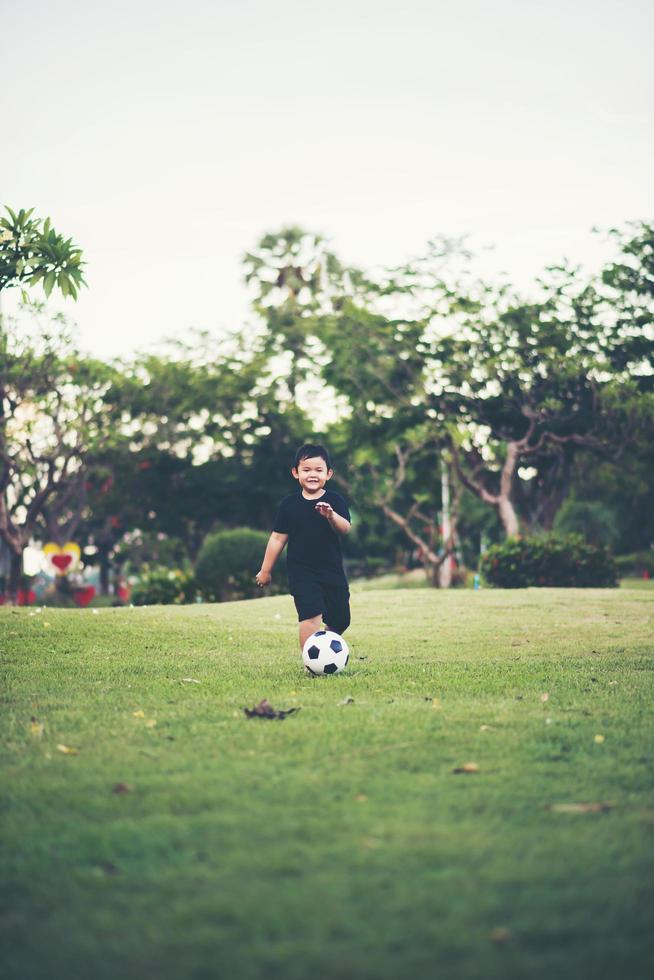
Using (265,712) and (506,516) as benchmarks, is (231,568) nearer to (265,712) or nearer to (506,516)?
(506,516)

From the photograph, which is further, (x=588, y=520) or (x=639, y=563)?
(x=639, y=563)

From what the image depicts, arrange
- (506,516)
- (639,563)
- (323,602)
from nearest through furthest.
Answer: (323,602), (506,516), (639,563)

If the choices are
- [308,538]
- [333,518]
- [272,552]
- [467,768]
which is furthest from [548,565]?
[467,768]

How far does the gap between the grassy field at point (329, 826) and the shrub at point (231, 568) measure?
1455 centimetres

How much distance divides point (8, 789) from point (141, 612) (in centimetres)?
879

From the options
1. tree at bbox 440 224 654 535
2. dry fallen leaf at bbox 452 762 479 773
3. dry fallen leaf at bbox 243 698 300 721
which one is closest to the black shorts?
dry fallen leaf at bbox 243 698 300 721

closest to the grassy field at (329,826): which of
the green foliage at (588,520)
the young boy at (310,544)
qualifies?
the young boy at (310,544)

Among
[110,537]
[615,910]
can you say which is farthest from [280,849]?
[110,537]

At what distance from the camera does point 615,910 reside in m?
2.98

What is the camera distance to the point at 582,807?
4047mm

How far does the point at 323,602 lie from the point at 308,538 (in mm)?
572

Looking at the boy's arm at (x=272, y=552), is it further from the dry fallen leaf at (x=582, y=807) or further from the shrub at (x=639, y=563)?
the shrub at (x=639, y=563)

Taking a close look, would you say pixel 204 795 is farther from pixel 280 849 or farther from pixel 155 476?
pixel 155 476

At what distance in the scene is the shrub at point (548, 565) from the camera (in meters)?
22.1
